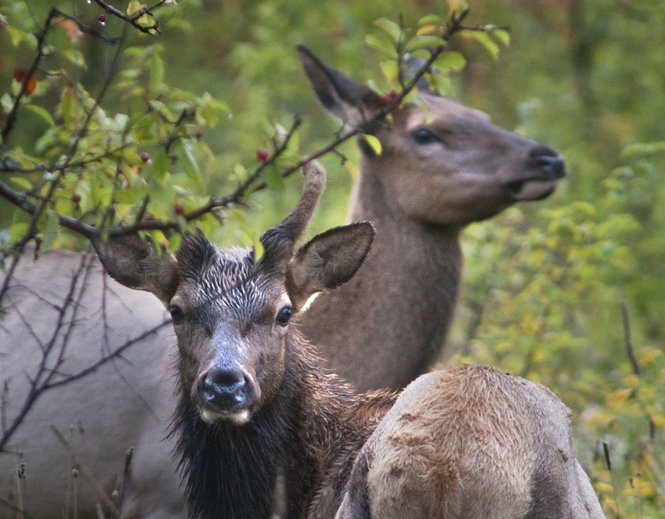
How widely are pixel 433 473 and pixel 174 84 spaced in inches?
476

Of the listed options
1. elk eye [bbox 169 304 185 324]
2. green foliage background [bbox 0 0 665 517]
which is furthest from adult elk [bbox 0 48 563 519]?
elk eye [bbox 169 304 185 324]

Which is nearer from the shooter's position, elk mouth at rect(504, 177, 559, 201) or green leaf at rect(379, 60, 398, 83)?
green leaf at rect(379, 60, 398, 83)

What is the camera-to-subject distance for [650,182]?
492 inches

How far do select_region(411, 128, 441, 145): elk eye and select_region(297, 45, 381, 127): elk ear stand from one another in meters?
0.34

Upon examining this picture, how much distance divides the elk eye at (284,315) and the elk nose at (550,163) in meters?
2.99

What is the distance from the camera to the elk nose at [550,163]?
827cm

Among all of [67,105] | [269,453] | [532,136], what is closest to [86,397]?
[269,453]

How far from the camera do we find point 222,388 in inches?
205

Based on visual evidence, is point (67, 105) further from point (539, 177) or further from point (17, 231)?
point (539, 177)

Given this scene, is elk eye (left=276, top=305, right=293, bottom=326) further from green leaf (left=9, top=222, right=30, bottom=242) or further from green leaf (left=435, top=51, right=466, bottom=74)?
green leaf (left=9, top=222, right=30, bottom=242)

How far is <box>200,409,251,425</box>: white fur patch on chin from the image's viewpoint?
5262 millimetres

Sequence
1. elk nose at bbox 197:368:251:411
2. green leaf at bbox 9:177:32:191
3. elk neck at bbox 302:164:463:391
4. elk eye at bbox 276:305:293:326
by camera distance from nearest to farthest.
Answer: green leaf at bbox 9:177:32:191
elk nose at bbox 197:368:251:411
elk eye at bbox 276:305:293:326
elk neck at bbox 302:164:463:391

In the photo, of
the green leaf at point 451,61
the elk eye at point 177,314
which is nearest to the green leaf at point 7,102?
the elk eye at point 177,314

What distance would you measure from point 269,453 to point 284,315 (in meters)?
0.64
